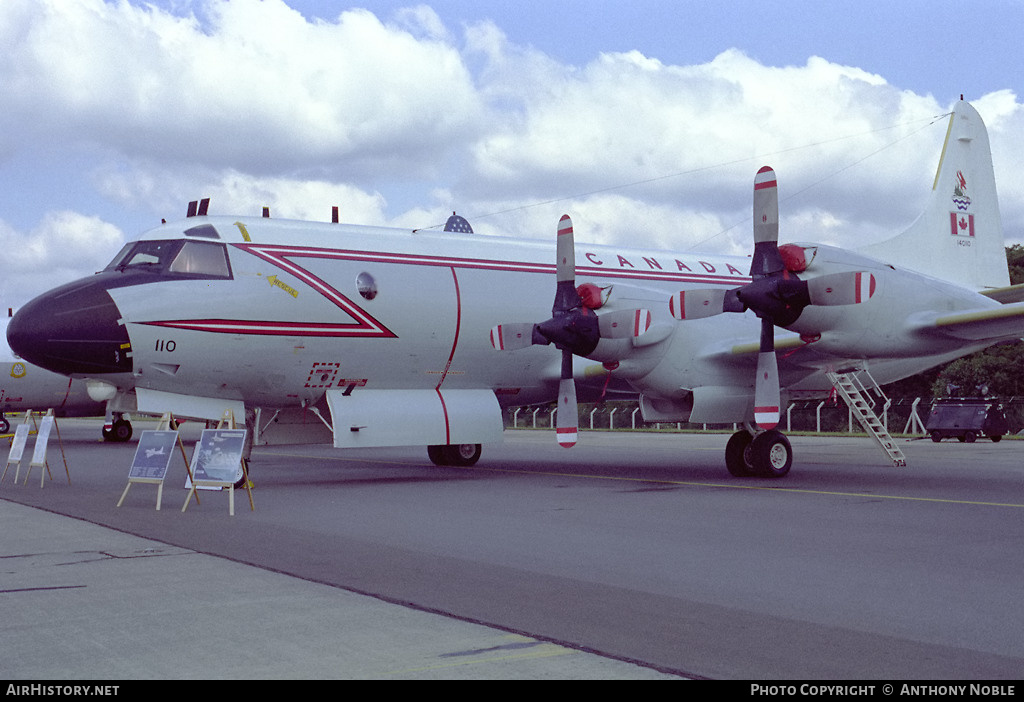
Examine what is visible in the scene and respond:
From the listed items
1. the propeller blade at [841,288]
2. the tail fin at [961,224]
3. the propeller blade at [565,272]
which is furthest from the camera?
the tail fin at [961,224]

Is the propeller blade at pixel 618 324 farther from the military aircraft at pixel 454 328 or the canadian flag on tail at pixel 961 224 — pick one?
the canadian flag on tail at pixel 961 224

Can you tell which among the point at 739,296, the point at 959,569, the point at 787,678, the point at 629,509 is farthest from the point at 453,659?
the point at 739,296

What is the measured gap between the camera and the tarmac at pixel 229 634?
5039 millimetres

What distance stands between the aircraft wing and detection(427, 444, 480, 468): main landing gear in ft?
31.4

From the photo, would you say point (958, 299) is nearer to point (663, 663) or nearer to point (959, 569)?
point (959, 569)

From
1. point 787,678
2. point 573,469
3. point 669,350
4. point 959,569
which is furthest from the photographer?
point 573,469

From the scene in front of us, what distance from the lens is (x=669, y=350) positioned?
17.0 metres

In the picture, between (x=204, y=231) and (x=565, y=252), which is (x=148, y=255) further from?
(x=565, y=252)

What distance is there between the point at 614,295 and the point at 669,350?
1392 millimetres

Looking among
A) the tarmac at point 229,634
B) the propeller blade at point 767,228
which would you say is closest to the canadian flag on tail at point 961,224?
the propeller blade at point 767,228

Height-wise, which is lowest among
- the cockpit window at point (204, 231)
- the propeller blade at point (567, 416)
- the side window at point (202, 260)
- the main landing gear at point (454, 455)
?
the main landing gear at point (454, 455)

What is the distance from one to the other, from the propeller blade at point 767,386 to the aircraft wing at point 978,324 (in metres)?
2.56

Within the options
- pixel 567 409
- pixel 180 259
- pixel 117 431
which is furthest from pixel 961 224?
pixel 117 431

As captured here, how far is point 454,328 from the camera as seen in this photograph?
56.4ft
